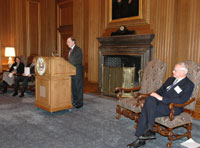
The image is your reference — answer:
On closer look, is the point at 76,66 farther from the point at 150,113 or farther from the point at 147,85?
the point at 150,113

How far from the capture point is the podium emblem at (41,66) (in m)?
4.05

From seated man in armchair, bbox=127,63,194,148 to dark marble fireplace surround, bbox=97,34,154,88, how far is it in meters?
2.57

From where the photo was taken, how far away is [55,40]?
31.3 feet

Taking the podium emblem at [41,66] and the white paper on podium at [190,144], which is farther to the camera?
the podium emblem at [41,66]

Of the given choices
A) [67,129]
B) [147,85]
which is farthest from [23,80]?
[147,85]

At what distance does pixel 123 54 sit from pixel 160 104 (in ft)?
11.1

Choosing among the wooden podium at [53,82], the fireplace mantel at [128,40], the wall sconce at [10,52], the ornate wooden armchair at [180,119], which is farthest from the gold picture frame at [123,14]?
the wall sconce at [10,52]

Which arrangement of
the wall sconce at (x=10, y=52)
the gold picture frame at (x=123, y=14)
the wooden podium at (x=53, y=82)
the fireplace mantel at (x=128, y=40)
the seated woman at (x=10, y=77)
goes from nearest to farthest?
the wooden podium at (x=53, y=82)
the fireplace mantel at (x=128, y=40)
the gold picture frame at (x=123, y=14)
the seated woman at (x=10, y=77)
the wall sconce at (x=10, y=52)

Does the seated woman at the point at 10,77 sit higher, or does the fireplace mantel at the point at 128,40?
the fireplace mantel at the point at 128,40

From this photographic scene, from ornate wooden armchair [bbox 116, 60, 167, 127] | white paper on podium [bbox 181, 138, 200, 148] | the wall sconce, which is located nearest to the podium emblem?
ornate wooden armchair [bbox 116, 60, 167, 127]

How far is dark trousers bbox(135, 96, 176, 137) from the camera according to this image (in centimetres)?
276

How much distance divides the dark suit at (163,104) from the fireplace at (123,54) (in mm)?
2639

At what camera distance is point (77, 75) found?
4609 mm

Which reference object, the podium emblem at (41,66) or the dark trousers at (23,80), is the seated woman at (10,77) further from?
the podium emblem at (41,66)
